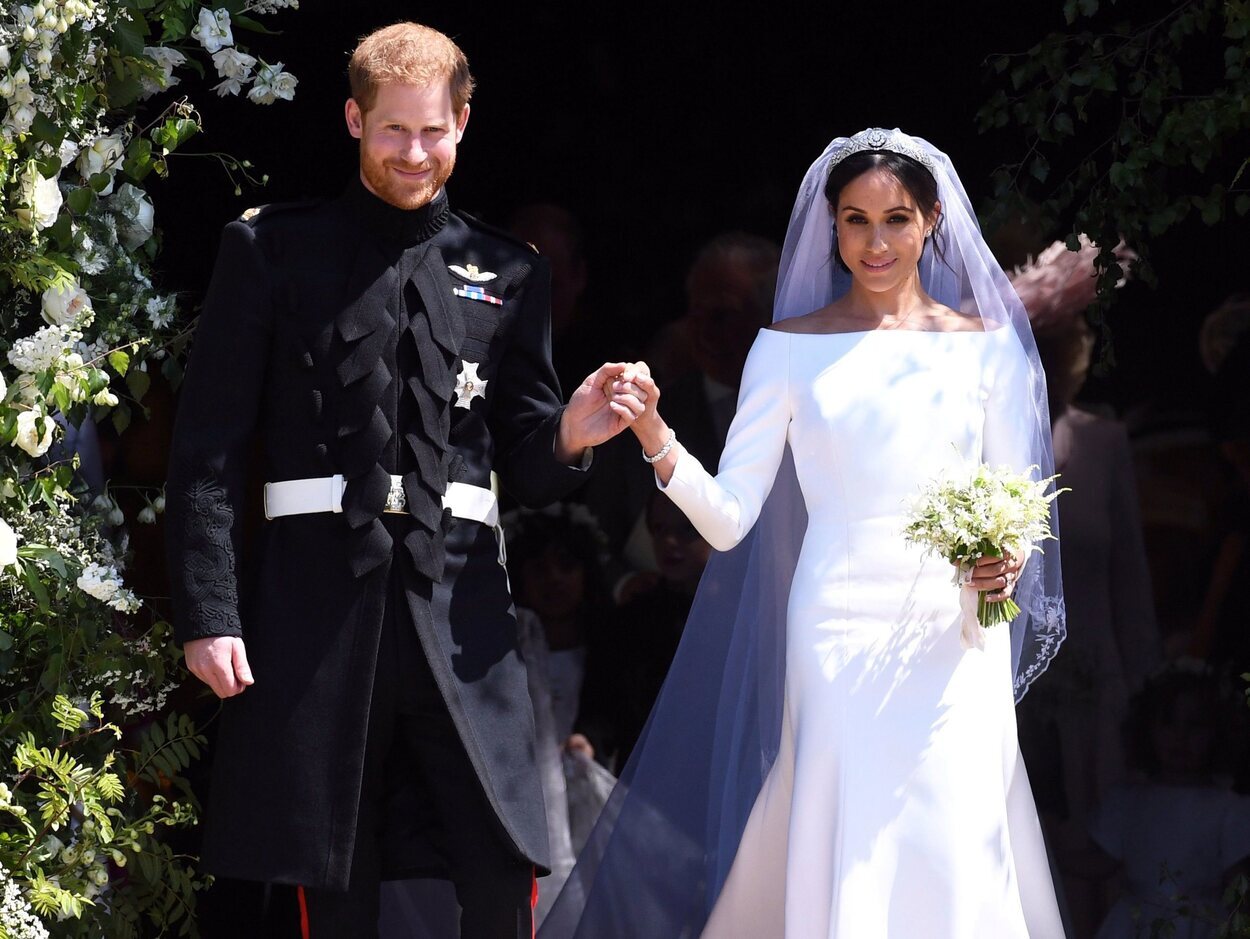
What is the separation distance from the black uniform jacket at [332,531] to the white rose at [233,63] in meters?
0.64

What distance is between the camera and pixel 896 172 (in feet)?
13.6

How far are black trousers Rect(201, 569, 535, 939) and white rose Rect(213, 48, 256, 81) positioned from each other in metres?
1.40

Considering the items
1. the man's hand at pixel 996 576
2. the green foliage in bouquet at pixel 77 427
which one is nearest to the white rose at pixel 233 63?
the green foliage in bouquet at pixel 77 427

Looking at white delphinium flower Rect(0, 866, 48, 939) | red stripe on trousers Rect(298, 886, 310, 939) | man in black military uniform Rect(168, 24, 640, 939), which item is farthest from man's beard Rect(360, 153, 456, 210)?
white delphinium flower Rect(0, 866, 48, 939)

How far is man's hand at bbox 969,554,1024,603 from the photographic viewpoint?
12.3 feet

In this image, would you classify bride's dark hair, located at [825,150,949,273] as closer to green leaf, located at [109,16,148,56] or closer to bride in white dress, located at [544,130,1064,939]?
bride in white dress, located at [544,130,1064,939]

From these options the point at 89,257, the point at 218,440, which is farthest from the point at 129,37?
the point at 218,440

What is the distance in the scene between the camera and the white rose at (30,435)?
149 inches

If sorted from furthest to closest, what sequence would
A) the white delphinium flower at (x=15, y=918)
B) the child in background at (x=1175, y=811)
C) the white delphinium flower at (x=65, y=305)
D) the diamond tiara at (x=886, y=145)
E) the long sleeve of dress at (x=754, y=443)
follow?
the child in background at (x=1175, y=811)
the diamond tiara at (x=886, y=145)
the long sleeve of dress at (x=754, y=443)
the white delphinium flower at (x=65, y=305)
the white delphinium flower at (x=15, y=918)

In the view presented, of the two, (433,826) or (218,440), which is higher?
(218,440)

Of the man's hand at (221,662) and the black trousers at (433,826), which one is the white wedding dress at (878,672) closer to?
the black trousers at (433,826)

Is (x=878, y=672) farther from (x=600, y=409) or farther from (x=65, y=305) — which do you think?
(x=65, y=305)

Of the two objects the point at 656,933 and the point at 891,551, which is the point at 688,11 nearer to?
the point at 891,551

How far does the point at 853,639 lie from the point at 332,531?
1.14 m
